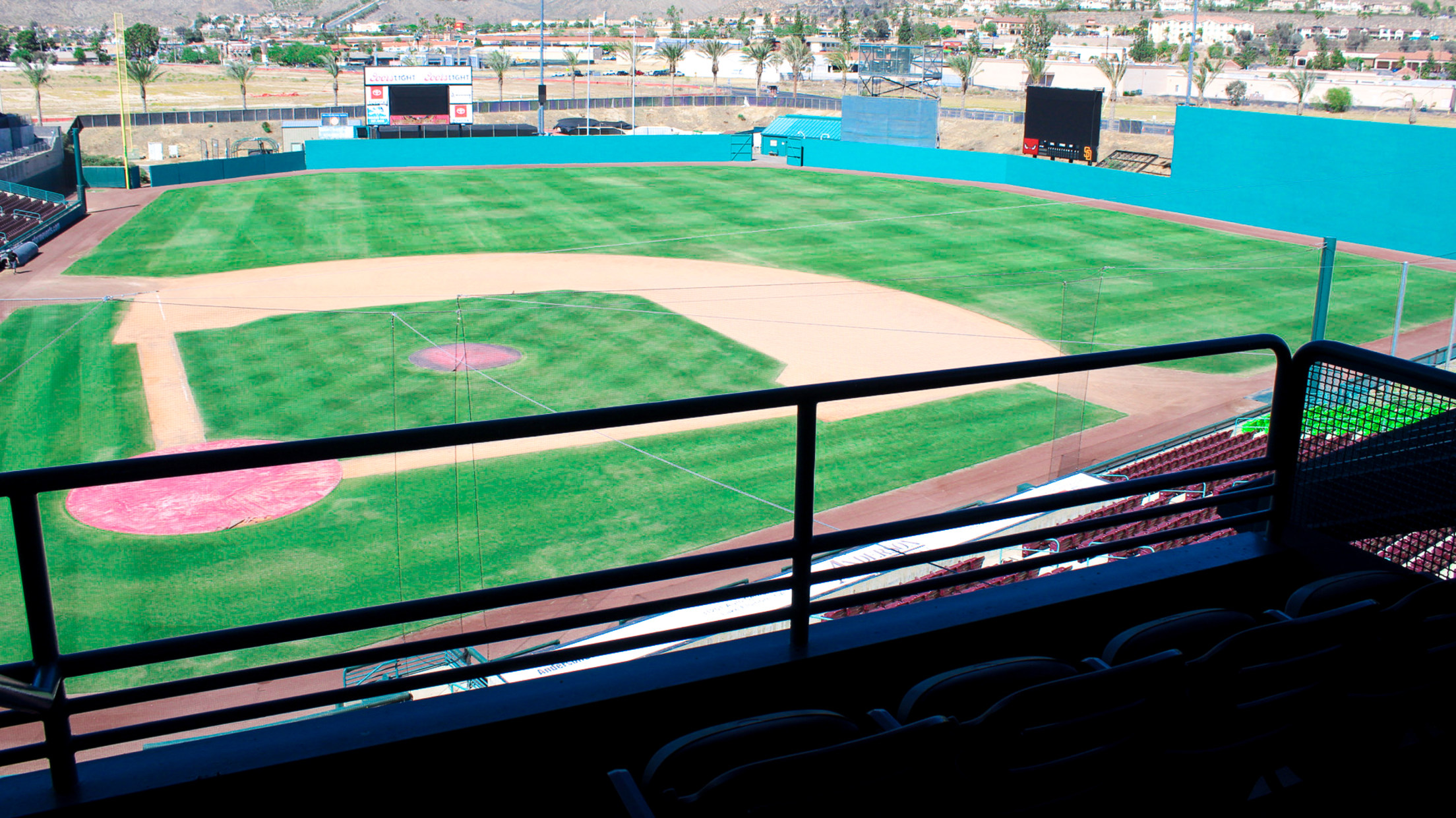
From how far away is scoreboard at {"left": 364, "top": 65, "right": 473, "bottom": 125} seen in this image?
157 ft

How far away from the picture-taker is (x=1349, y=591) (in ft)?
10.1

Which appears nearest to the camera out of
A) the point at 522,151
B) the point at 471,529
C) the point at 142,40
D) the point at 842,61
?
the point at 471,529

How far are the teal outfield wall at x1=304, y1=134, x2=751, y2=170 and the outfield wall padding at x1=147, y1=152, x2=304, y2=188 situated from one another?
0.91 metres

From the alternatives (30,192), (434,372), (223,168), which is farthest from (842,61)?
(434,372)

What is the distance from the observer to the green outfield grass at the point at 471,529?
11.2 m

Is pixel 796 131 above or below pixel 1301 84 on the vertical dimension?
below

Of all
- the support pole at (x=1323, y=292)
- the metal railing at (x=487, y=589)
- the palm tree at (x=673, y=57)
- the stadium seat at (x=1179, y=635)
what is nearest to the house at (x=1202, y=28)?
the palm tree at (x=673, y=57)

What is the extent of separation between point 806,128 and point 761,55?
126 feet

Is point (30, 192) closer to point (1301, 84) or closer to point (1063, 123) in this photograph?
point (1063, 123)

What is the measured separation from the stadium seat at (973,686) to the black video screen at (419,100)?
49496mm

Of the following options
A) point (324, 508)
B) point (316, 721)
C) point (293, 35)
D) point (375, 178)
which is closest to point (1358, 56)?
point (375, 178)

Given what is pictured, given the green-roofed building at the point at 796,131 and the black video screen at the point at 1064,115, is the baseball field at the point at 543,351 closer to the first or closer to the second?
the black video screen at the point at 1064,115

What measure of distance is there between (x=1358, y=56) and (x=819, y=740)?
132054 mm

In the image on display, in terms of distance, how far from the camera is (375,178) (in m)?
41.4
